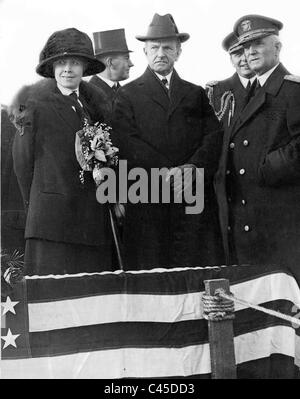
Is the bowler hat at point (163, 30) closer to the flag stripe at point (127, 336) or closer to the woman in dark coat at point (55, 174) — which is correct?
the woman in dark coat at point (55, 174)

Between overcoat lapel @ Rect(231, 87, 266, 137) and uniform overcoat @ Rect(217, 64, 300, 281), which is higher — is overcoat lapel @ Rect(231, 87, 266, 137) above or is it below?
above

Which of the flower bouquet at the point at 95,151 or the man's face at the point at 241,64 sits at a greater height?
the man's face at the point at 241,64

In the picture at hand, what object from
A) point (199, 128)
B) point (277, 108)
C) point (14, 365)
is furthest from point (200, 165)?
point (14, 365)

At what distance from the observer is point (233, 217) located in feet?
10.5

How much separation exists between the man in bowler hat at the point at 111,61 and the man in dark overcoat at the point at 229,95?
0.51 metres

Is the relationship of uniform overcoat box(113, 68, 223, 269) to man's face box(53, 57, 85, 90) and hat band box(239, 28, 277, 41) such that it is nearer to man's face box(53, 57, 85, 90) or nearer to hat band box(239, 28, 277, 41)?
man's face box(53, 57, 85, 90)

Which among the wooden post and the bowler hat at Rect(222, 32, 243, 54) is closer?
the wooden post

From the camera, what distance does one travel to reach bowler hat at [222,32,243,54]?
10.3 ft

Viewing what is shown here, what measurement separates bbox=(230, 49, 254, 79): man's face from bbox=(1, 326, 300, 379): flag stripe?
1492mm

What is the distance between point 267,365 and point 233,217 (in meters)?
Result: 0.85

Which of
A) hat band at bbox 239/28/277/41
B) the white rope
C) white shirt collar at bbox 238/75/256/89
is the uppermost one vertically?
hat band at bbox 239/28/277/41

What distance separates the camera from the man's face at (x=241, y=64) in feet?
10.4

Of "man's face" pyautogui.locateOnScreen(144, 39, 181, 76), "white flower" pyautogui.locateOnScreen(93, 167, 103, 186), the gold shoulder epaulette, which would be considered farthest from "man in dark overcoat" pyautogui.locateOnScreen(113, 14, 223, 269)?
the gold shoulder epaulette

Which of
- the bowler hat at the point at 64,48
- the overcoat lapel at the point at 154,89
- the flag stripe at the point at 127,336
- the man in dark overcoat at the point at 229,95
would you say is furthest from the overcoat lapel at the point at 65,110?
the flag stripe at the point at 127,336
